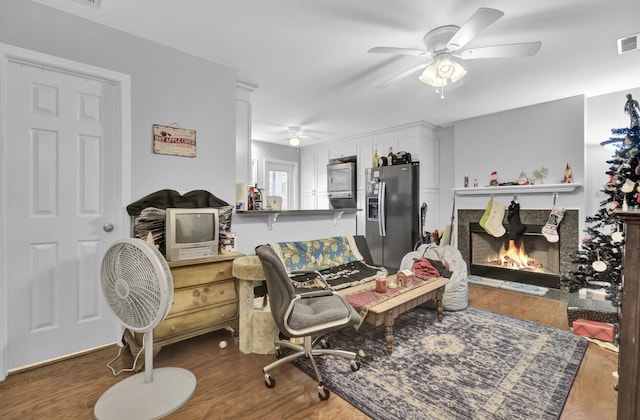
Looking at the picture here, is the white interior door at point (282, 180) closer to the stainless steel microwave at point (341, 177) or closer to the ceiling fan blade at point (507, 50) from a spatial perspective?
the stainless steel microwave at point (341, 177)

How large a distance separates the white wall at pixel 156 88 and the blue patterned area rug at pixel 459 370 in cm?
185

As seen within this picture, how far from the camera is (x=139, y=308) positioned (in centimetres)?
159

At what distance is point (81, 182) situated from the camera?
2.16 meters

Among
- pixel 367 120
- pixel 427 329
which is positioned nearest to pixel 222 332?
pixel 427 329

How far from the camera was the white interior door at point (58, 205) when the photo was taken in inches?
75.9

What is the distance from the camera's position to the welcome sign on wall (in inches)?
95.3

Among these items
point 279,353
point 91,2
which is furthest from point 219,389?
point 91,2

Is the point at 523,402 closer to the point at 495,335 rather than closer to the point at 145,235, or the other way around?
the point at 495,335

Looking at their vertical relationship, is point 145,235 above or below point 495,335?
above

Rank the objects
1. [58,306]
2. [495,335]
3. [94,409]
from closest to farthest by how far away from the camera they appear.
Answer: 1. [94,409]
2. [58,306]
3. [495,335]

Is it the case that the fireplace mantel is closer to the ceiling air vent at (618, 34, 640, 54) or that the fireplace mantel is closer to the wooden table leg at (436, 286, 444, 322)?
the ceiling air vent at (618, 34, 640, 54)

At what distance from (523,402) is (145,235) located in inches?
107

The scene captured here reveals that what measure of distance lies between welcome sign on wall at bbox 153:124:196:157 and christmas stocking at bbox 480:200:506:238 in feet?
12.9

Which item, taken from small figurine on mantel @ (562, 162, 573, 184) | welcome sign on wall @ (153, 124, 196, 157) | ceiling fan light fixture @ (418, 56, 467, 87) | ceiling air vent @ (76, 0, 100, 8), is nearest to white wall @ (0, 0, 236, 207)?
welcome sign on wall @ (153, 124, 196, 157)
